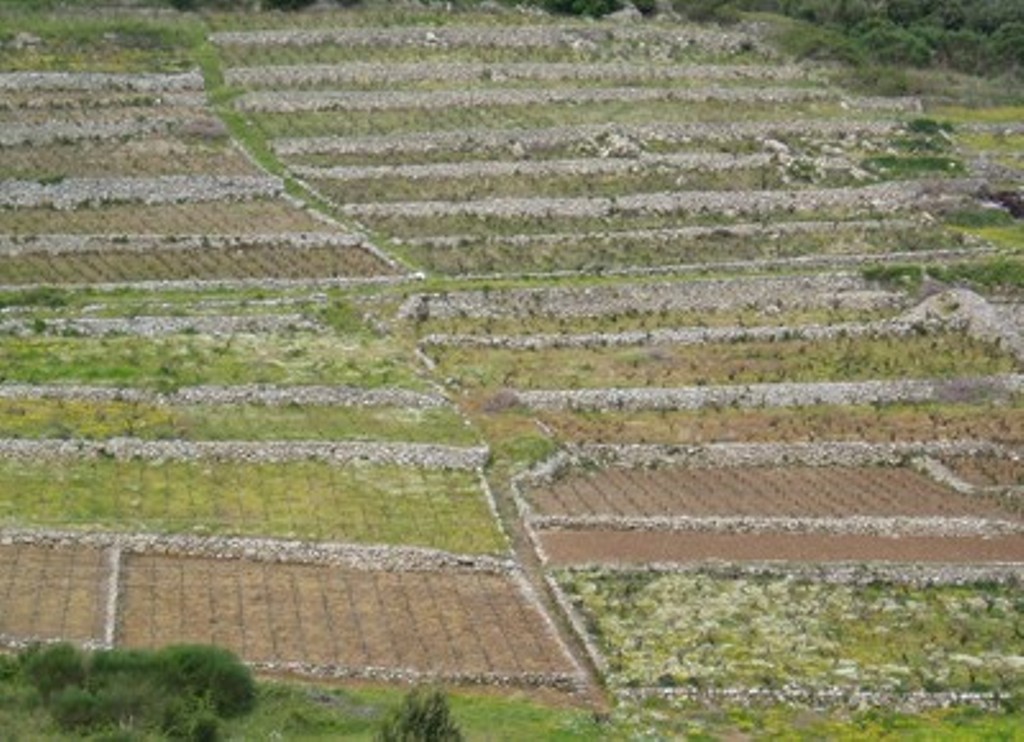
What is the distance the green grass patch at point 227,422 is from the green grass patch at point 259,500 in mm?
1634

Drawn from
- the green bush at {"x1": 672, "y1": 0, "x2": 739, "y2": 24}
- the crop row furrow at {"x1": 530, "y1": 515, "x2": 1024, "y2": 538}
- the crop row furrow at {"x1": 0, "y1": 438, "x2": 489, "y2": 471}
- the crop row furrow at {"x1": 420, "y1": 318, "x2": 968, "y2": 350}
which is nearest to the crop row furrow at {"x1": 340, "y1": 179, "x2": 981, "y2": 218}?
the crop row furrow at {"x1": 420, "y1": 318, "x2": 968, "y2": 350}

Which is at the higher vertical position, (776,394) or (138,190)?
(138,190)

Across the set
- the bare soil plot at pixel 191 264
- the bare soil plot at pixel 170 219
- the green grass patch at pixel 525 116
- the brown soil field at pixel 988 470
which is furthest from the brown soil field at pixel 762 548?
the green grass patch at pixel 525 116

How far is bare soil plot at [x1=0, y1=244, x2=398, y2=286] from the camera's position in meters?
69.9

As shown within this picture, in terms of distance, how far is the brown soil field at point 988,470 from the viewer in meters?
57.8

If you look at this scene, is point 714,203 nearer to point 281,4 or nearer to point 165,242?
point 165,242

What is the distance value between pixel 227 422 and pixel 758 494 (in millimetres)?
15103

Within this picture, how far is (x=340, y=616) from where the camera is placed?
45156mm

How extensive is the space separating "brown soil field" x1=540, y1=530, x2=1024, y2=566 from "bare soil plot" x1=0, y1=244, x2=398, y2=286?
23.5m

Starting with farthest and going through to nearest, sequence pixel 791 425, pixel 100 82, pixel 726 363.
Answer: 1. pixel 100 82
2. pixel 726 363
3. pixel 791 425

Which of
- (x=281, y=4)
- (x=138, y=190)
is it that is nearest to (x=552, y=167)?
(x=138, y=190)

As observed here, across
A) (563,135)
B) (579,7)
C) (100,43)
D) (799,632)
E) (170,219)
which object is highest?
(579,7)

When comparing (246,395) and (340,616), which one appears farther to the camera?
(246,395)

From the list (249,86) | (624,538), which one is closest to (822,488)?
(624,538)
